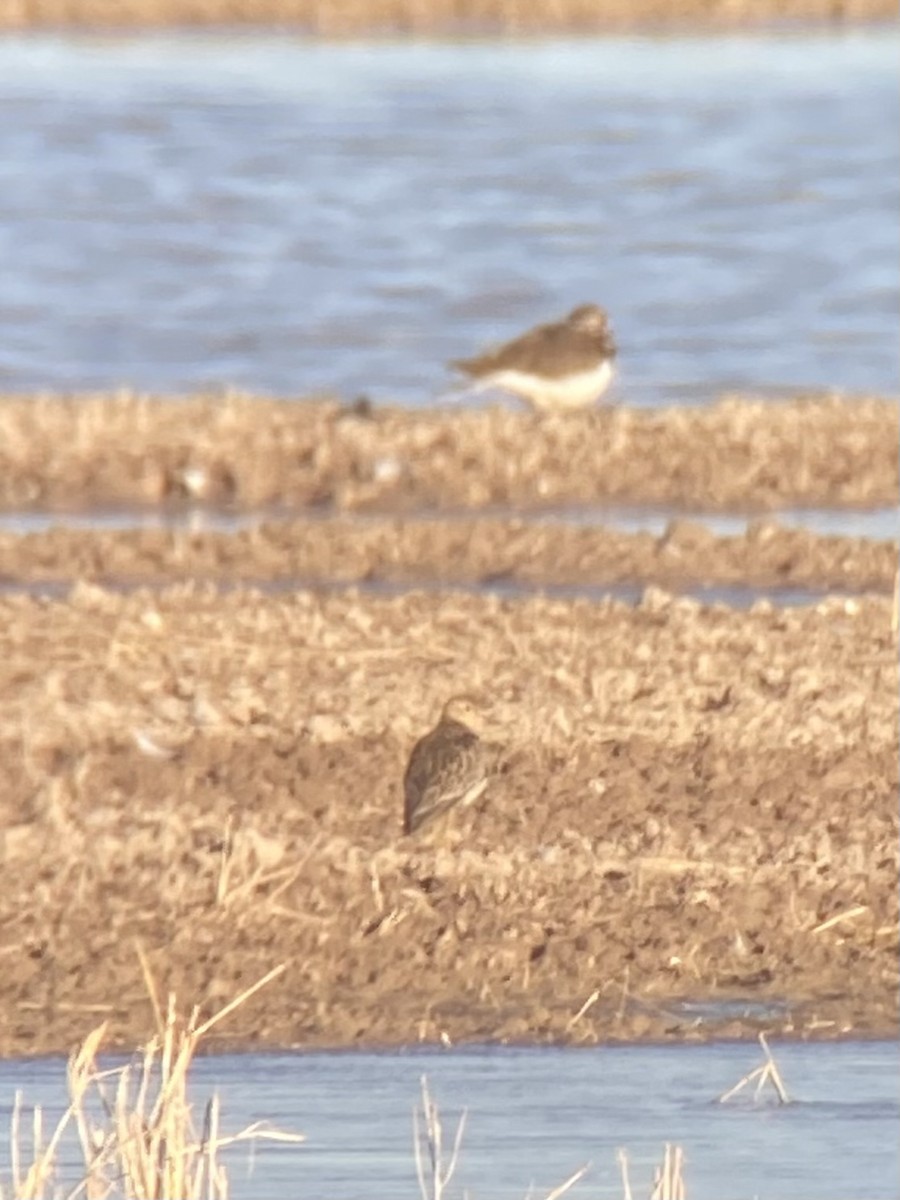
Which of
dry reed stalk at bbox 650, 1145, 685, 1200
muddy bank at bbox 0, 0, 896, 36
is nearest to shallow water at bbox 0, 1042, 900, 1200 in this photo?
dry reed stalk at bbox 650, 1145, 685, 1200

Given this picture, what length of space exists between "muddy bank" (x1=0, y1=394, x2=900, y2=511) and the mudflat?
4.71 feet

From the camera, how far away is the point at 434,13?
40.5 metres

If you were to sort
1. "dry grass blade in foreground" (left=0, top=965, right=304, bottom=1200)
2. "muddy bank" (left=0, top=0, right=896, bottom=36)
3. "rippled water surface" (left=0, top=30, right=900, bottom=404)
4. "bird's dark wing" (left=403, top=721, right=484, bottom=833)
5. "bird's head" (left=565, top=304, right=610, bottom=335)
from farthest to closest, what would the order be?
"muddy bank" (left=0, top=0, right=896, bottom=36) → "rippled water surface" (left=0, top=30, right=900, bottom=404) → "bird's head" (left=565, top=304, right=610, bottom=335) → "bird's dark wing" (left=403, top=721, right=484, bottom=833) → "dry grass blade in foreground" (left=0, top=965, right=304, bottom=1200)

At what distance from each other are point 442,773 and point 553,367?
835 cm

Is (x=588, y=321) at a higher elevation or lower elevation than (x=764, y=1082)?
higher

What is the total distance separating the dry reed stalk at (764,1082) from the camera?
683cm

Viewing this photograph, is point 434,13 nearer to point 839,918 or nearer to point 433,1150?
point 839,918

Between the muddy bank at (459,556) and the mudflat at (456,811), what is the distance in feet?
0.06

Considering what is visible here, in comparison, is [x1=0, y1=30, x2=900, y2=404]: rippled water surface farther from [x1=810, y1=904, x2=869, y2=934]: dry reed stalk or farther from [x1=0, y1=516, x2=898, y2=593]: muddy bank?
[x1=810, y1=904, x2=869, y2=934]: dry reed stalk

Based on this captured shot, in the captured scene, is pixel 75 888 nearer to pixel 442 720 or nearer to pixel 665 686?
pixel 442 720

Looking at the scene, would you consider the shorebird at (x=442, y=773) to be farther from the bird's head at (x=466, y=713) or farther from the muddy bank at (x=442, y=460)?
the muddy bank at (x=442, y=460)

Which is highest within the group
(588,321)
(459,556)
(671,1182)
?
(588,321)

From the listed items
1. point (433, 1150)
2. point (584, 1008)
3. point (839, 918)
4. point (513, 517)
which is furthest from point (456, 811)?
point (513, 517)

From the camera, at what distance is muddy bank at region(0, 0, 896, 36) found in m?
39.5
